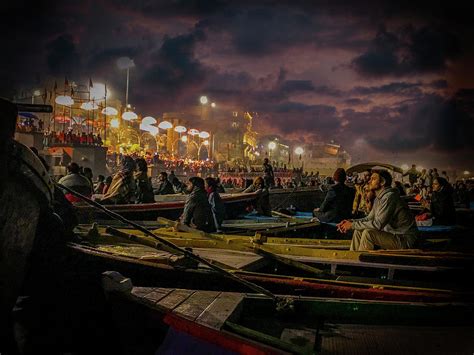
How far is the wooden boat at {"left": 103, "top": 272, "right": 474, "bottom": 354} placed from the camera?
3.25 meters

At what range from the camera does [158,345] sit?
3541 millimetres

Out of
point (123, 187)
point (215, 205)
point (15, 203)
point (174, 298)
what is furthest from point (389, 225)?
point (123, 187)

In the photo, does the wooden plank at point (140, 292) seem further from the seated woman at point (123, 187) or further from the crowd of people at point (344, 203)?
the seated woman at point (123, 187)

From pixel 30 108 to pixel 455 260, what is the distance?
19.8 ft

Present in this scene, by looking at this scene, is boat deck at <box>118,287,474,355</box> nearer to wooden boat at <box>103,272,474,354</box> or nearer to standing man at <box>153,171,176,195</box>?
wooden boat at <box>103,272,474,354</box>

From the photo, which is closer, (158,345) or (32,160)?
(32,160)

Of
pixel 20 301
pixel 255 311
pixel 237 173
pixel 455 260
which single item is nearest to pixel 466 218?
pixel 455 260

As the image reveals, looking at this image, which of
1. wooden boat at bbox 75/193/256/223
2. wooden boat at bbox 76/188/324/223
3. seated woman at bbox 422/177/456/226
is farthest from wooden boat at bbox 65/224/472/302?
seated woman at bbox 422/177/456/226

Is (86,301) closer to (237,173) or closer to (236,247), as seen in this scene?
(236,247)

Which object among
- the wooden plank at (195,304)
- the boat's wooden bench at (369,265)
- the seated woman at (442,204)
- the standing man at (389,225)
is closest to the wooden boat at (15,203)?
the wooden plank at (195,304)

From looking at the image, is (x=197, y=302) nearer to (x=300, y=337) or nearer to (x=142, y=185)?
(x=300, y=337)

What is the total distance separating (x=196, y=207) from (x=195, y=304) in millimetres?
5121

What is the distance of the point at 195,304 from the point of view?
3.73 meters

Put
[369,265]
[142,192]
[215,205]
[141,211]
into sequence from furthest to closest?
[142,192]
[141,211]
[215,205]
[369,265]
